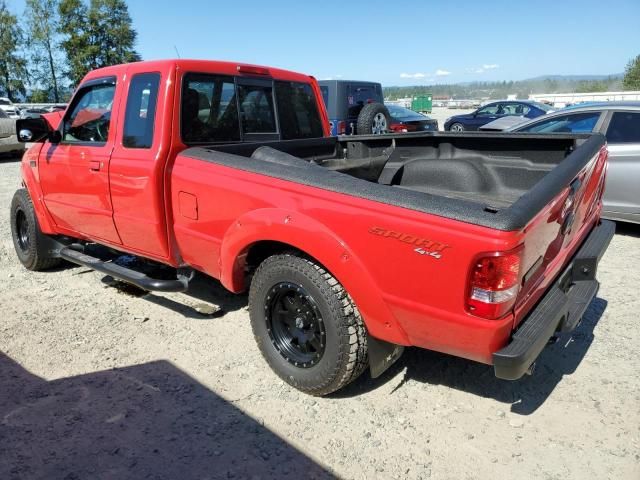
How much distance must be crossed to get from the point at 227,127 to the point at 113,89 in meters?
0.92

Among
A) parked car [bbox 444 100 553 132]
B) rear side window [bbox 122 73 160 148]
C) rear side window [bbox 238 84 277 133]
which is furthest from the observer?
parked car [bbox 444 100 553 132]

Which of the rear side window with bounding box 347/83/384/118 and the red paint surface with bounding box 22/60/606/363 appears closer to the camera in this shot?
the red paint surface with bounding box 22/60/606/363

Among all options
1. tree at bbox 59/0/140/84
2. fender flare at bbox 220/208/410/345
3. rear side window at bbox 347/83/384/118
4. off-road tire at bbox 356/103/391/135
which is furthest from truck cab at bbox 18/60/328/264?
tree at bbox 59/0/140/84

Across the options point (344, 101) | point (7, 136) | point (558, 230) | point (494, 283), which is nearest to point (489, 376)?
point (558, 230)

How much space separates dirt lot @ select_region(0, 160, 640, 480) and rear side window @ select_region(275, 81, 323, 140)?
1.66 meters

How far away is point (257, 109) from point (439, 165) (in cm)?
158

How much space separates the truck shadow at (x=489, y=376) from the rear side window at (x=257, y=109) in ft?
6.79

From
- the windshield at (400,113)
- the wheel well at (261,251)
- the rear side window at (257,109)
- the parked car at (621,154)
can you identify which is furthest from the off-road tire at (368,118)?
the wheel well at (261,251)

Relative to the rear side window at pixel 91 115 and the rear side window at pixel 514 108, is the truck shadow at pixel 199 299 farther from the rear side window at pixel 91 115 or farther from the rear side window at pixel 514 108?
the rear side window at pixel 514 108

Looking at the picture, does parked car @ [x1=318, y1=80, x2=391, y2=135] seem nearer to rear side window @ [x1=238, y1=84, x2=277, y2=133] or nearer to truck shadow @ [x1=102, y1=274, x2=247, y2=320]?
rear side window @ [x1=238, y1=84, x2=277, y2=133]

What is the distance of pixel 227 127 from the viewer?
149 inches

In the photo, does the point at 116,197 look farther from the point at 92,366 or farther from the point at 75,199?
the point at 92,366

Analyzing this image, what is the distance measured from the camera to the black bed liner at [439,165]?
229cm

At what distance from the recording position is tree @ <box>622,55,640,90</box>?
5576 cm
